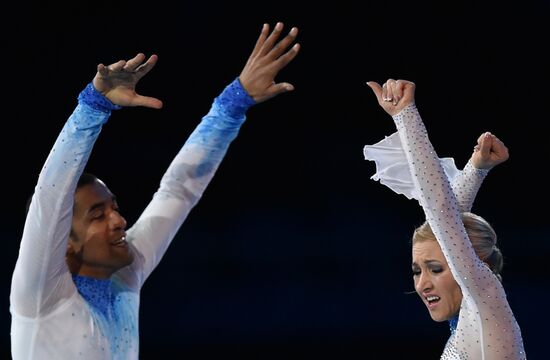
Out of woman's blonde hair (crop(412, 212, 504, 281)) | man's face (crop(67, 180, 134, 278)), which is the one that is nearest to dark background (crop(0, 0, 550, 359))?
man's face (crop(67, 180, 134, 278))

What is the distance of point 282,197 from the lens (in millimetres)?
4312

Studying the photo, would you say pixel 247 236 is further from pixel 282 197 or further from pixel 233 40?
pixel 233 40

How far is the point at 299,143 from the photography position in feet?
14.2

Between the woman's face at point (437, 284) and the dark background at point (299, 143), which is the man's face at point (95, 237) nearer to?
the woman's face at point (437, 284)

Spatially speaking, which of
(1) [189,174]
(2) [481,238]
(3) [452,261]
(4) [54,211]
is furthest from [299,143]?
(3) [452,261]

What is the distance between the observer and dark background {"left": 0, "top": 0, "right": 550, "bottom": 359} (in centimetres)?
406

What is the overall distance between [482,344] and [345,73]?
8.48 feet

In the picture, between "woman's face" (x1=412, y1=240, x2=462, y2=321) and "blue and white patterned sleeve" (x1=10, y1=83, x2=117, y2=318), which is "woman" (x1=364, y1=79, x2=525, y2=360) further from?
"blue and white patterned sleeve" (x1=10, y1=83, x2=117, y2=318)

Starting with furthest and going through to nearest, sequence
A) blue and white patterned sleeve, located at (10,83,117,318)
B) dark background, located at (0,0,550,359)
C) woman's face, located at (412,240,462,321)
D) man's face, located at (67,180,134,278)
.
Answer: dark background, located at (0,0,550,359) → man's face, located at (67,180,134,278) → blue and white patterned sleeve, located at (10,83,117,318) → woman's face, located at (412,240,462,321)

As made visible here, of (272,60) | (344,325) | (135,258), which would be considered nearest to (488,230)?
(272,60)

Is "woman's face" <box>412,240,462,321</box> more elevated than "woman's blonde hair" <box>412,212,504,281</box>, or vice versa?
"woman's blonde hair" <box>412,212,504,281</box>

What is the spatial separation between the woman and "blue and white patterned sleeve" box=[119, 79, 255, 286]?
0.97 metres

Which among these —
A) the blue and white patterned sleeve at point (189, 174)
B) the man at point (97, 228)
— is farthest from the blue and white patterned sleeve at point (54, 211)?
the blue and white patterned sleeve at point (189, 174)

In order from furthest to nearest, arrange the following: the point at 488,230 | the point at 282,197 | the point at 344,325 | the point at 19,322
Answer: the point at 282,197, the point at 344,325, the point at 19,322, the point at 488,230
